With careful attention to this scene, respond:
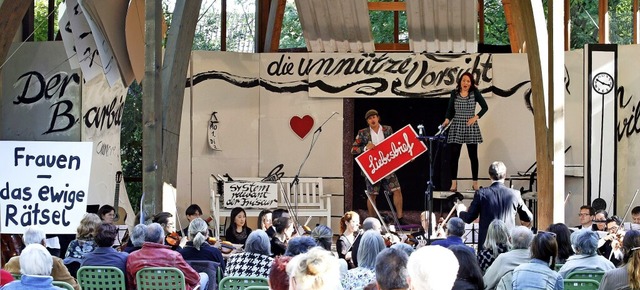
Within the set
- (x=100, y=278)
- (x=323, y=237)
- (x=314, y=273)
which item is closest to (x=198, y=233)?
(x=323, y=237)

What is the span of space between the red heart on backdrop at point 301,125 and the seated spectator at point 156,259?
28.8ft

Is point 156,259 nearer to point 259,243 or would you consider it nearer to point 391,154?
point 259,243

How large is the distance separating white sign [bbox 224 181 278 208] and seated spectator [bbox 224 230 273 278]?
710 cm

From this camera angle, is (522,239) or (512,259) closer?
(512,259)

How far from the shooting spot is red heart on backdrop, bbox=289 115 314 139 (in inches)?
678

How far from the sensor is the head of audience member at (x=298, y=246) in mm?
7554

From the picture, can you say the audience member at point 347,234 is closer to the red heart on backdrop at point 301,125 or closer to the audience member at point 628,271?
the audience member at point 628,271

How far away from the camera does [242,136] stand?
56.3ft

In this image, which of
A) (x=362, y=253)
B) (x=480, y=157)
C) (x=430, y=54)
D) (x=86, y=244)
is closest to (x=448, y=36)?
(x=430, y=54)

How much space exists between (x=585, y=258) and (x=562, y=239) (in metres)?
0.54

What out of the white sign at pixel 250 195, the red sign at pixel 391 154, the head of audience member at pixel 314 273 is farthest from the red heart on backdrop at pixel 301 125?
the head of audience member at pixel 314 273

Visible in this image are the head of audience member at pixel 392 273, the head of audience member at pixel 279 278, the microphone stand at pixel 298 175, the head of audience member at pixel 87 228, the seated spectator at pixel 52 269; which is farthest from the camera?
the microphone stand at pixel 298 175

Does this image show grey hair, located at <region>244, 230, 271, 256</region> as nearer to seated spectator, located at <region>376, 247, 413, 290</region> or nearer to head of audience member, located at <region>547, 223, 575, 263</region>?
head of audience member, located at <region>547, 223, 575, 263</region>

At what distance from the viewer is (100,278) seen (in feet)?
26.7
